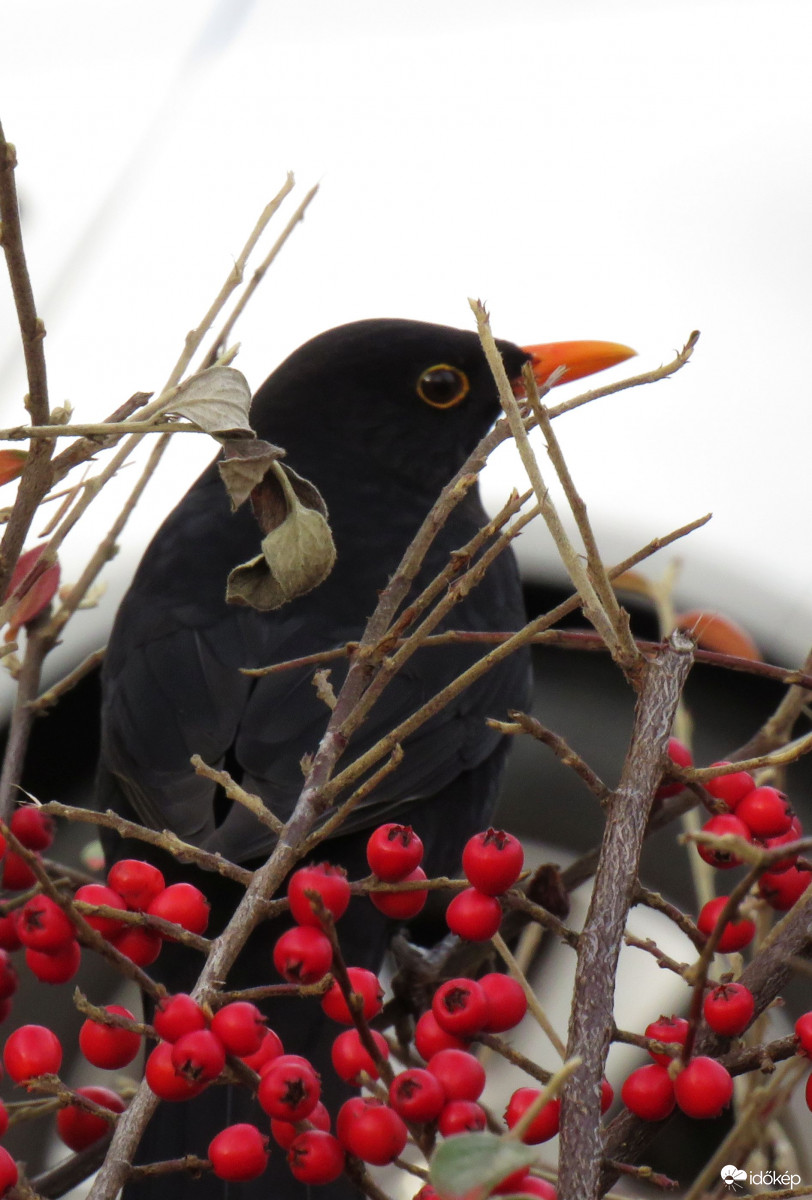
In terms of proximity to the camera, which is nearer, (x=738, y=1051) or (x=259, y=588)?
(x=738, y=1051)

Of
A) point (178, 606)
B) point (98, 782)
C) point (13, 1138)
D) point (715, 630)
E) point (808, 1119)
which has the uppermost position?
point (715, 630)

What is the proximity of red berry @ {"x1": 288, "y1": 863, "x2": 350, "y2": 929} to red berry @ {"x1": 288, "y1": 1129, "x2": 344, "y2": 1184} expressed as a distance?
0.47 ft

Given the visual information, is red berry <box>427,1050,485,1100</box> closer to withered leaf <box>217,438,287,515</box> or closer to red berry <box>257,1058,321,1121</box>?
red berry <box>257,1058,321,1121</box>

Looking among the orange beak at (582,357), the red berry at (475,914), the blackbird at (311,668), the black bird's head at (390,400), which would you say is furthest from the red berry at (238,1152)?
the black bird's head at (390,400)

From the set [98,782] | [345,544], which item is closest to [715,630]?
[345,544]

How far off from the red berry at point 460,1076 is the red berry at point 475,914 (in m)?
0.11

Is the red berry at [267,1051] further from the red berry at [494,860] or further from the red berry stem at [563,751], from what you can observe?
the red berry stem at [563,751]

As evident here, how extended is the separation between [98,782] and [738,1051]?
1.62 metres

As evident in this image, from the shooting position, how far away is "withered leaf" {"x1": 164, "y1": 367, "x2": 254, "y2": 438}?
3.10 ft

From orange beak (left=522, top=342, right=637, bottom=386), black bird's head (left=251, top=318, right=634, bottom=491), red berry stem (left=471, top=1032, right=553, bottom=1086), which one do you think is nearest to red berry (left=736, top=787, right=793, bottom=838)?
red berry stem (left=471, top=1032, right=553, bottom=1086)

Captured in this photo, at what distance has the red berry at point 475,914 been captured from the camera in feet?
3.49

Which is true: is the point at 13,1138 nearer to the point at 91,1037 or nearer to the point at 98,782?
the point at 98,782

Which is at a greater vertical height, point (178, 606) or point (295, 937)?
point (295, 937)

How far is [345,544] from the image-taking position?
2.70m
